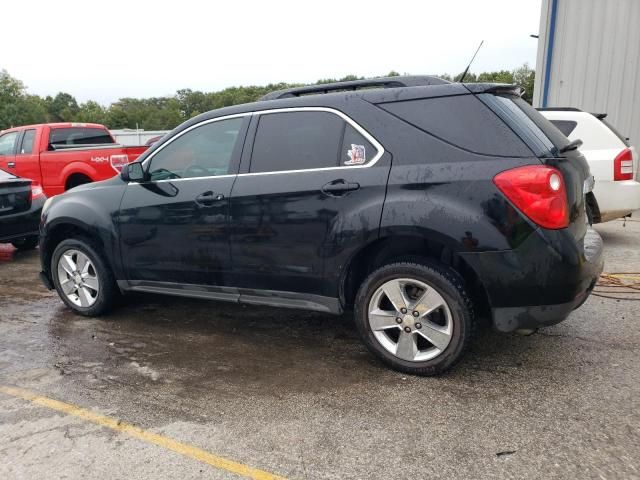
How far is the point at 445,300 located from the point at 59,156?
873cm

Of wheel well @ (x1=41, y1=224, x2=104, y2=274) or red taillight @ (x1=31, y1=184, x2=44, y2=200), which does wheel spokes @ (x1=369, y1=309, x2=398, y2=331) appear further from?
red taillight @ (x1=31, y1=184, x2=44, y2=200)

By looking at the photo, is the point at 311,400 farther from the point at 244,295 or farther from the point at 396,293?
the point at 244,295

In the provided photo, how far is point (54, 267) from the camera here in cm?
479

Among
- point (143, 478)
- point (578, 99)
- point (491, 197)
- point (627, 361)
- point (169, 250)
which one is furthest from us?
point (578, 99)

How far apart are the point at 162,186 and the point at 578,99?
31.1ft

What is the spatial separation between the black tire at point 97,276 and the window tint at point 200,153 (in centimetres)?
91

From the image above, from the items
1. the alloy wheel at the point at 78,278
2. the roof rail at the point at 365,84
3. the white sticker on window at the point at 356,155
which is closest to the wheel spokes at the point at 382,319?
the white sticker on window at the point at 356,155

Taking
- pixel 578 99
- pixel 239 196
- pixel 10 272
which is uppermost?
pixel 578 99

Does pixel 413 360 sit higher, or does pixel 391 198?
pixel 391 198

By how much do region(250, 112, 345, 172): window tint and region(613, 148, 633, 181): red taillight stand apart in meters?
4.43

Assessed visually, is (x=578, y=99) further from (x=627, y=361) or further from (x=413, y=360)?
(x=413, y=360)

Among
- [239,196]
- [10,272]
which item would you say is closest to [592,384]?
[239,196]

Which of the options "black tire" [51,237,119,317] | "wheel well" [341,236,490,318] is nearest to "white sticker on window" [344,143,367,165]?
"wheel well" [341,236,490,318]

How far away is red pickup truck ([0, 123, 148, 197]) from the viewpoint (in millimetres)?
9539
